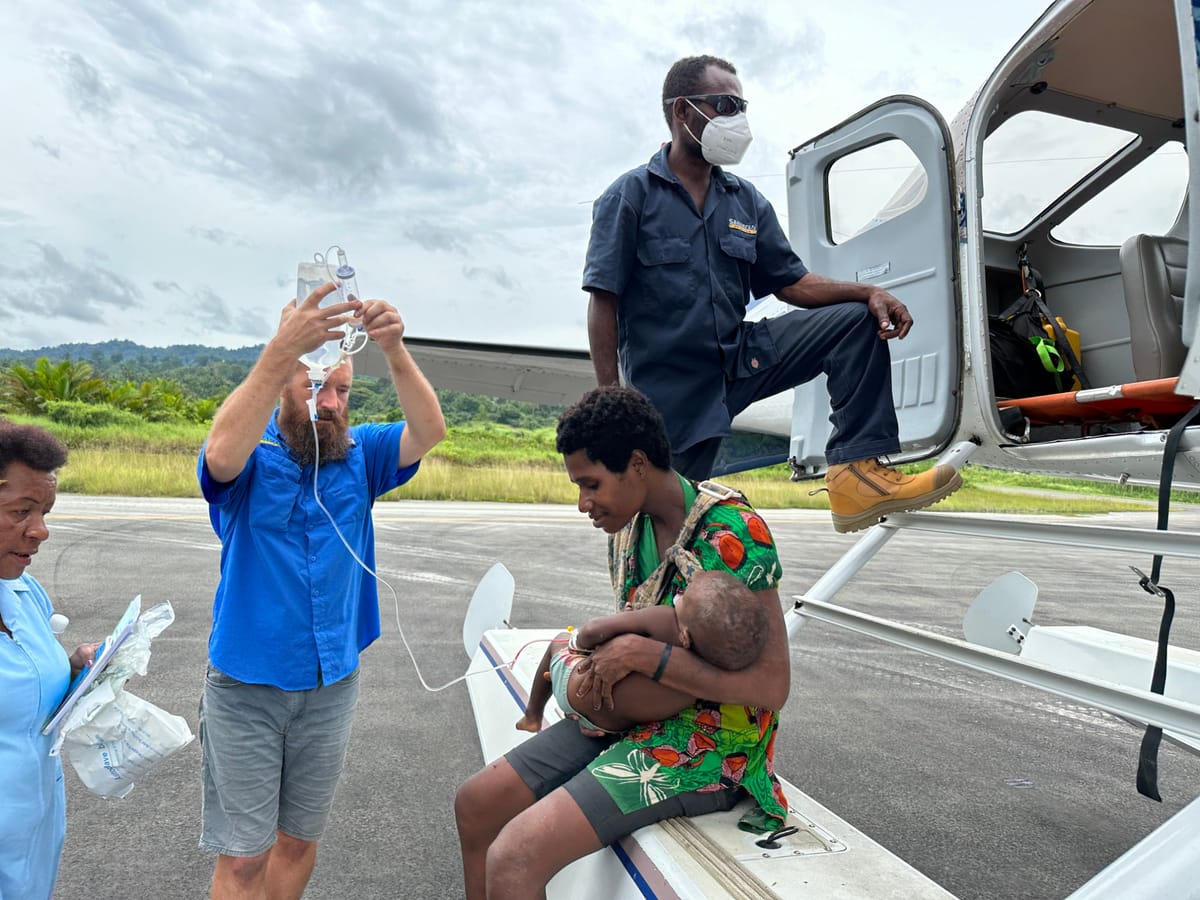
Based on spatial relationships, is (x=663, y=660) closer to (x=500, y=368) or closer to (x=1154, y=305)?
(x=1154, y=305)

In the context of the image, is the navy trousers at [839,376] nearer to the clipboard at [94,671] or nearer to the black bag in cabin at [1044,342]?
the black bag in cabin at [1044,342]

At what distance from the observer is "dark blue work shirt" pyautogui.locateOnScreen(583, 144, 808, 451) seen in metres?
2.79

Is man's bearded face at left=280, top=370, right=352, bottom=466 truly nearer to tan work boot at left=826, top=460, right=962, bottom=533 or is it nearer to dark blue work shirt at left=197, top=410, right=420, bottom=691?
dark blue work shirt at left=197, top=410, right=420, bottom=691

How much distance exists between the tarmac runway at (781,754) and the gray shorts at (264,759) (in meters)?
0.69

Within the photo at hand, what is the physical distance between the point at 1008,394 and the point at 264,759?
3.38 meters

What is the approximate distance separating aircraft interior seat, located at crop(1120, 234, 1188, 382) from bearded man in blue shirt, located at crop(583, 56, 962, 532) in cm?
125

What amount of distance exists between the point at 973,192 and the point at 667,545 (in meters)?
2.22

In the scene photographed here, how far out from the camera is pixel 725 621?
5.90 ft

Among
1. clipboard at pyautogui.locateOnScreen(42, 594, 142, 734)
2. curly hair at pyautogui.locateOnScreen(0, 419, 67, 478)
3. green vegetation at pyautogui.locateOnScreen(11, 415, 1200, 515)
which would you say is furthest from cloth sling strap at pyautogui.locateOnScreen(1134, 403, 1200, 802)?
green vegetation at pyautogui.locateOnScreen(11, 415, 1200, 515)

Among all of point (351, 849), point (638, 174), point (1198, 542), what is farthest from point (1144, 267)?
point (351, 849)

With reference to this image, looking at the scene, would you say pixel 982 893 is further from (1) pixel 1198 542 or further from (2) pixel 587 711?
(2) pixel 587 711

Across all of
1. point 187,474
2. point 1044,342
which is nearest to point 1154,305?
point 1044,342

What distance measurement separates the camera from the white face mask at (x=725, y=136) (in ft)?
9.16

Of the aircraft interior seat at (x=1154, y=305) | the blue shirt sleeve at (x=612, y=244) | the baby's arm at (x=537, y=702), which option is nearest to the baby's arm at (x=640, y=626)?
the baby's arm at (x=537, y=702)
